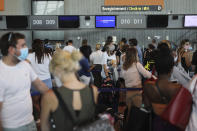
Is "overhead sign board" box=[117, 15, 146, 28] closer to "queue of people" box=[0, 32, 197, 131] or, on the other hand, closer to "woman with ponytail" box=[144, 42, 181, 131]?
"queue of people" box=[0, 32, 197, 131]

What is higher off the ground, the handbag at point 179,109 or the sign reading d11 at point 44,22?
the sign reading d11 at point 44,22

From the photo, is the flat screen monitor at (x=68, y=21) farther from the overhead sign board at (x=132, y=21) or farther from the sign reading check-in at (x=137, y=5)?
the sign reading check-in at (x=137, y=5)

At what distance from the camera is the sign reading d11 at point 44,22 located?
9.59m

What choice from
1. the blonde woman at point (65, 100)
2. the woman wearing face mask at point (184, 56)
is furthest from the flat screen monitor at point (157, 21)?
the blonde woman at point (65, 100)

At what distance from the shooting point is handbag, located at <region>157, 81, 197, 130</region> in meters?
1.96

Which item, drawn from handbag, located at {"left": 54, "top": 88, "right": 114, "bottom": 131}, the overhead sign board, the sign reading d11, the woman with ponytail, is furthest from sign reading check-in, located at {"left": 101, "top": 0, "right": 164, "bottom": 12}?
handbag, located at {"left": 54, "top": 88, "right": 114, "bottom": 131}

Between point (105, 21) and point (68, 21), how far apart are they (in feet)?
4.83

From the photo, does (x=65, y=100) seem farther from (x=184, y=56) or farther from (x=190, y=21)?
(x=190, y=21)

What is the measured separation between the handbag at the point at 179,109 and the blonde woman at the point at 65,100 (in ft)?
2.26

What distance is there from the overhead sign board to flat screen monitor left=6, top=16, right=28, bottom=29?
149 inches

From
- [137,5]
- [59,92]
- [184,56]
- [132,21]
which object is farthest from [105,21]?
[59,92]

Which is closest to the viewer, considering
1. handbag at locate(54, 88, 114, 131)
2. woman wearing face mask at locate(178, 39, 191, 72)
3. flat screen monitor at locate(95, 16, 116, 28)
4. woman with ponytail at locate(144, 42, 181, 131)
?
handbag at locate(54, 88, 114, 131)

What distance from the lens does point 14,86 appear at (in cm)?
200

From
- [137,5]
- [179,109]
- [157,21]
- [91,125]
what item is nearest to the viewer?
→ [91,125]
